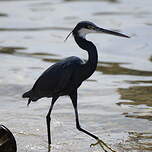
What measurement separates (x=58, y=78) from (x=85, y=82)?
368 cm

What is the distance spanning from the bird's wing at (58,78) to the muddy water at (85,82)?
0.70 metres

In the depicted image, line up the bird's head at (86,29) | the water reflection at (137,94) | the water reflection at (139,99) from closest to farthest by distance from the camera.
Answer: the bird's head at (86,29) < the water reflection at (139,99) < the water reflection at (137,94)

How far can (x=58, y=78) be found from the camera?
7691 mm

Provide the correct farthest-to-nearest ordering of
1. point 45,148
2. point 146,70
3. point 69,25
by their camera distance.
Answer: point 69,25, point 146,70, point 45,148

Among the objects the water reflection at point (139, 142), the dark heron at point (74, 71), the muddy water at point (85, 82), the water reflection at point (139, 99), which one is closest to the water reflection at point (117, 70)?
the muddy water at point (85, 82)

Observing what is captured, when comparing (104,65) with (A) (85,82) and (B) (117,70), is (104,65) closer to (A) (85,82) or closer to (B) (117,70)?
(B) (117,70)

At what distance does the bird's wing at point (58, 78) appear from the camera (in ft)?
25.1

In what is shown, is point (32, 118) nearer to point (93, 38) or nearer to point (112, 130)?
point (112, 130)

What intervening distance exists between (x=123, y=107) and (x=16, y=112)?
5.16 ft

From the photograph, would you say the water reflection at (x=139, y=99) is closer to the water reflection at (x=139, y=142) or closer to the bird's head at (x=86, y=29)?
the water reflection at (x=139, y=142)

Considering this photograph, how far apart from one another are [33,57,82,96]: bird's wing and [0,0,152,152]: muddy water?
0.70 m

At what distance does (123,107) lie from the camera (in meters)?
9.68

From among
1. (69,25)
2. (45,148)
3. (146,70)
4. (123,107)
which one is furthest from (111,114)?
(69,25)

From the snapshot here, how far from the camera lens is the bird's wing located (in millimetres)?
7652
